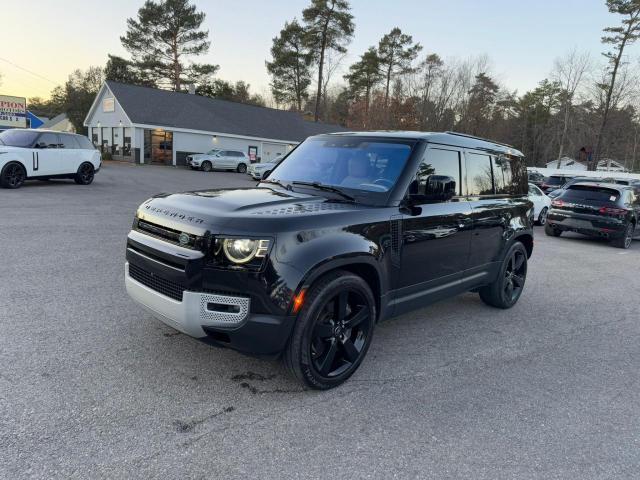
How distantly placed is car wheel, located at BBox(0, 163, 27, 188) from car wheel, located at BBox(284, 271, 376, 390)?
14.2m

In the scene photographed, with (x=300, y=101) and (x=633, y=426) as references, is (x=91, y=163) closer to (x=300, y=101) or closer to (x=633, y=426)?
(x=633, y=426)

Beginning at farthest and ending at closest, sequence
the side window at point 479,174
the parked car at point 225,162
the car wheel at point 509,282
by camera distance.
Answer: the parked car at point 225,162 < the car wheel at point 509,282 < the side window at point 479,174

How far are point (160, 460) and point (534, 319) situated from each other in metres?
4.65

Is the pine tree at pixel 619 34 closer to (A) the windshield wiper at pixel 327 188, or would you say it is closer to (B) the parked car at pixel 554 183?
(B) the parked car at pixel 554 183

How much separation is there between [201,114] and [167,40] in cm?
1644

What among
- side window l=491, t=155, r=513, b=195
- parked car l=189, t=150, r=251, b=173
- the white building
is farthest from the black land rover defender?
the white building

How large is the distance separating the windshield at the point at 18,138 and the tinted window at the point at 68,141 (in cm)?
88

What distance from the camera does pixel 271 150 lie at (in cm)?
4203

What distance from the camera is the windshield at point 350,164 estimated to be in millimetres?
4074

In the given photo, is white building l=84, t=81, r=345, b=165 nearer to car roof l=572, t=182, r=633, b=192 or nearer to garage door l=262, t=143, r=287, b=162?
garage door l=262, t=143, r=287, b=162

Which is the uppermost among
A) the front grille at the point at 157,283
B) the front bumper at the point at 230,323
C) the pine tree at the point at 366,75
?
the pine tree at the point at 366,75

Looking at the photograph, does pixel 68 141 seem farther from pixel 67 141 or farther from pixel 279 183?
pixel 279 183

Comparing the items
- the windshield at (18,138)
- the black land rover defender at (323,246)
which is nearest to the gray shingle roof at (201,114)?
the windshield at (18,138)

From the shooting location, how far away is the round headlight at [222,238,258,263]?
299 centimetres
